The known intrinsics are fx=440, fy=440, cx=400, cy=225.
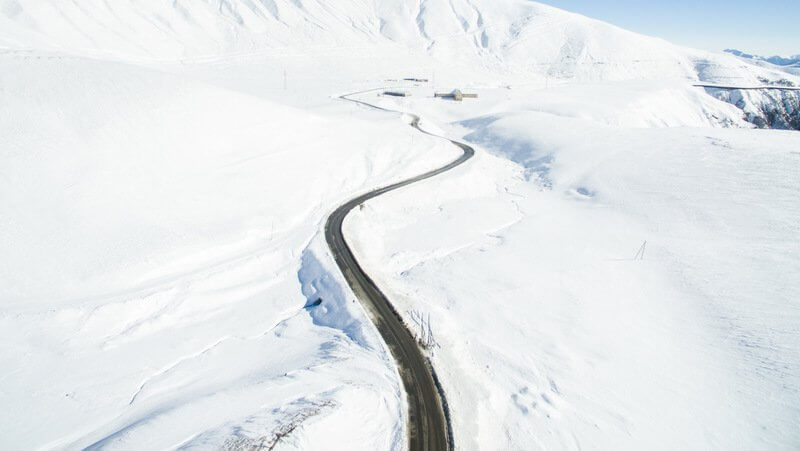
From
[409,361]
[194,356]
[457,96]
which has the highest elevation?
[457,96]

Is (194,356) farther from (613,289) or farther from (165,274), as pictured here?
(613,289)

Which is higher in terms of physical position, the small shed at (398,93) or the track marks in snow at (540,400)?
the small shed at (398,93)

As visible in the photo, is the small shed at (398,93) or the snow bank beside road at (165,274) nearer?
the snow bank beside road at (165,274)

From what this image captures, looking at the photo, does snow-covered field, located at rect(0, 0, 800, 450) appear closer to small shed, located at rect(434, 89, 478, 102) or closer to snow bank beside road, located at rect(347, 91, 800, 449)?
snow bank beside road, located at rect(347, 91, 800, 449)

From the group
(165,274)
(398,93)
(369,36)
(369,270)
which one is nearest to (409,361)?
(369,270)

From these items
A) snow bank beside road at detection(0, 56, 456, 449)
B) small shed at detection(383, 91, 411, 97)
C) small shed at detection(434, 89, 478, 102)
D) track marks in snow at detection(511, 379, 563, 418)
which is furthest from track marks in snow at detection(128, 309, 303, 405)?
small shed at detection(434, 89, 478, 102)

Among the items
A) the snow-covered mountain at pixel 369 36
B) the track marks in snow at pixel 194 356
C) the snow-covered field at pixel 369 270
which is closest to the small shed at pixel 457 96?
the snow-covered field at pixel 369 270

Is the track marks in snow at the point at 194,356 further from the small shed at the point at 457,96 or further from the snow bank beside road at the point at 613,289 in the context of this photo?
the small shed at the point at 457,96
